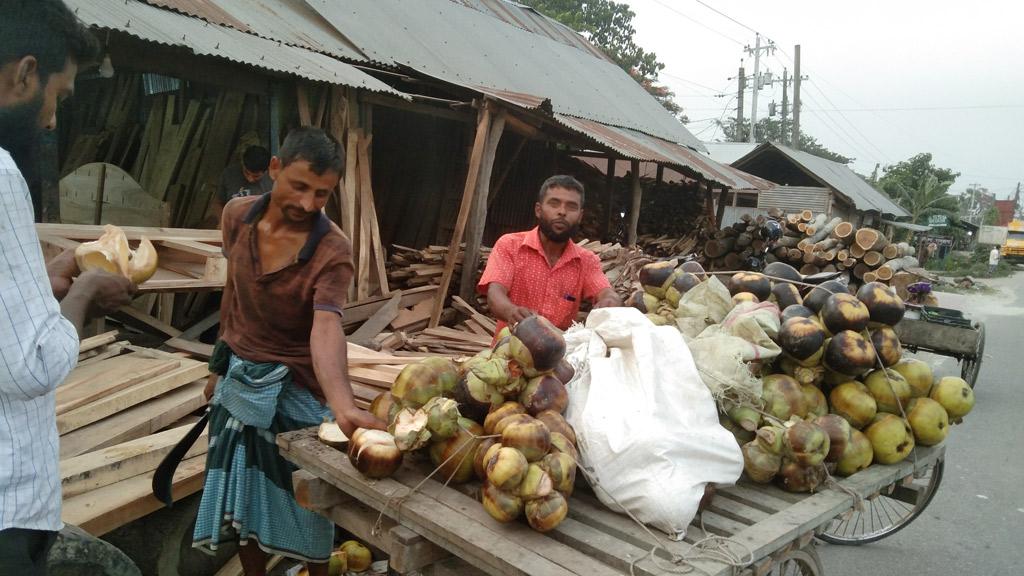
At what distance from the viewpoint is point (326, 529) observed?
109 inches

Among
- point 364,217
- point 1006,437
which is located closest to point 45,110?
point 364,217

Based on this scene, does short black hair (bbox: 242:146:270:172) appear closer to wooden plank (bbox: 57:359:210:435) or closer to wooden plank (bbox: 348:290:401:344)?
wooden plank (bbox: 348:290:401:344)

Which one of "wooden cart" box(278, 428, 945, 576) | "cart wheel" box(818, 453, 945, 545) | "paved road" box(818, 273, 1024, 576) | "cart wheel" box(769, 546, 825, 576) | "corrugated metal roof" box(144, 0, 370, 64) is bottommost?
"paved road" box(818, 273, 1024, 576)

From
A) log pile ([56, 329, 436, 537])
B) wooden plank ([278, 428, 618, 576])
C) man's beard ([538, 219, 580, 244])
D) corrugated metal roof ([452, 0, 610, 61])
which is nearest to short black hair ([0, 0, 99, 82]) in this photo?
wooden plank ([278, 428, 618, 576])

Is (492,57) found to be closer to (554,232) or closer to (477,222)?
(477,222)

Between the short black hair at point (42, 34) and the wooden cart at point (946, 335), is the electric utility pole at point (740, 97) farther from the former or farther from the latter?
the short black hair at point (42, 34)

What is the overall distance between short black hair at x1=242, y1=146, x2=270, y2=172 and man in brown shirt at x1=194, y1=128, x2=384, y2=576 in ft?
11.6

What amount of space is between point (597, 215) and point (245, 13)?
8.55 m

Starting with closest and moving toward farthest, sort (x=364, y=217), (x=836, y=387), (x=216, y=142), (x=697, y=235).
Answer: (x=836, y=387) < (x=364, y=217) < (x=216, y=142) < (x=697, y=235)

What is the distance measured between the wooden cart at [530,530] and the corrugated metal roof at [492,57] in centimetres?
678

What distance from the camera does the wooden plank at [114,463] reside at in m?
2.88

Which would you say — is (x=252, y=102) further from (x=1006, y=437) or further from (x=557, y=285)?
(x=1006, y=437)

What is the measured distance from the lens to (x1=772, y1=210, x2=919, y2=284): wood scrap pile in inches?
439

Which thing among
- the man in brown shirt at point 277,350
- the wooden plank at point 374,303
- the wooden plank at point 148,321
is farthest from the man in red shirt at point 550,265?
the wooden plank at point 148,321
